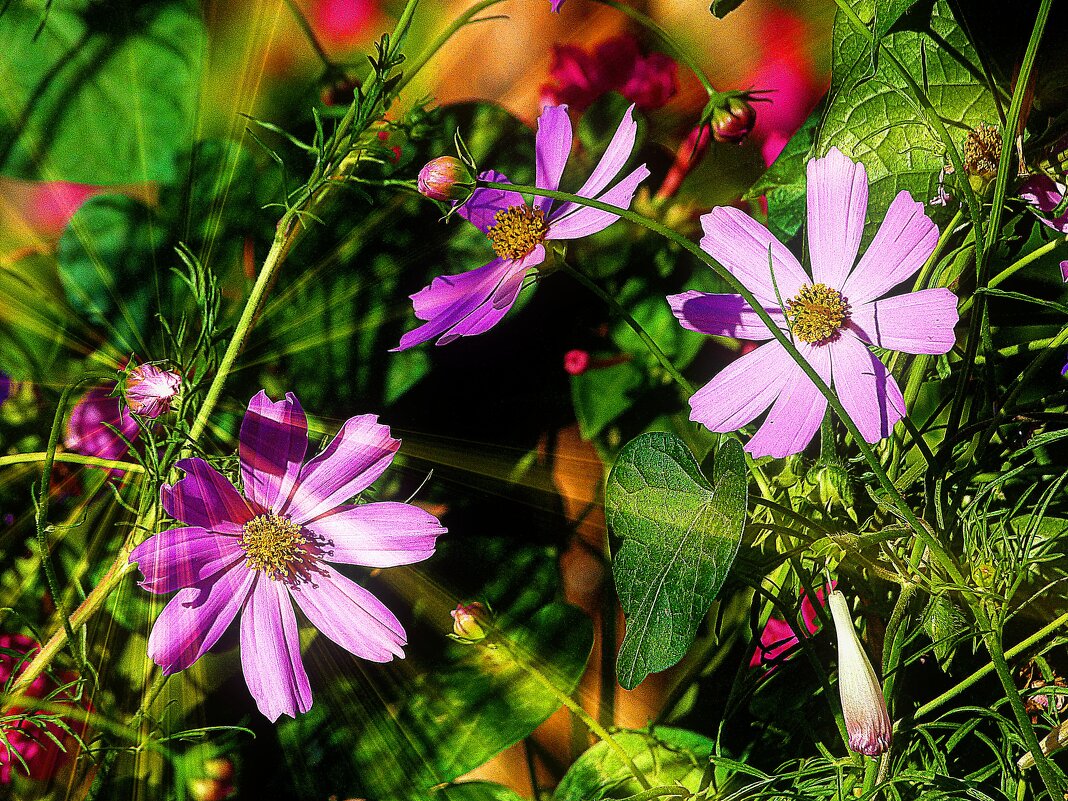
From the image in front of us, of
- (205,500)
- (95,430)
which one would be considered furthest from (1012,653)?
(95,430)

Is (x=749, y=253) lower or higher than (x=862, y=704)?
Result: higher

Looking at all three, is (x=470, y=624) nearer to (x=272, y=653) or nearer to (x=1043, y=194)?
(x=272, y=653)

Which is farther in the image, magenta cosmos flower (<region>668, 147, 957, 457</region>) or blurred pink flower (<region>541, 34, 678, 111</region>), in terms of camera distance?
blurred pink flower (<region>541, 34, 678, 111</region>)

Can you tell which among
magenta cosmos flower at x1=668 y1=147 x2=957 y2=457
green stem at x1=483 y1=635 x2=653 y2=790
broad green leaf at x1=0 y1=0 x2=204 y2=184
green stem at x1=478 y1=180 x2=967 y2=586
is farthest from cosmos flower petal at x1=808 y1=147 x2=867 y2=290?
broad green leaf at x1=0 y1=0 x2=204 y2=184

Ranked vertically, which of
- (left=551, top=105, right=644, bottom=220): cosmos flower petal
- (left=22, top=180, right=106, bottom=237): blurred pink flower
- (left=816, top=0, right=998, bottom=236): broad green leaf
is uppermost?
(left=22, top=180, right=106, bottom=237): blurred pink flower

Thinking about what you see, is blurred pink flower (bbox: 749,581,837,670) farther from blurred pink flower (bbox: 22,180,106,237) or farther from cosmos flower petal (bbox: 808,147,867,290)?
blurred pink flower (bbox: 22,180,106,237)

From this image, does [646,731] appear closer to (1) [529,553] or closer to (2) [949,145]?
(1) [529,553]
